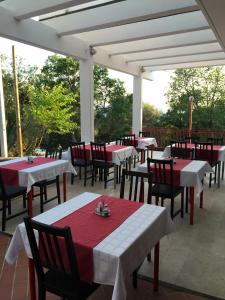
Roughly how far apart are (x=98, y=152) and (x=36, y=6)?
2630mm

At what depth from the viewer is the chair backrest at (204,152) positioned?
523cm

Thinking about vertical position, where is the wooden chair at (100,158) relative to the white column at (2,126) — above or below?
below

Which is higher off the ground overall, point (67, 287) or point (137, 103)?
point (137, 103)

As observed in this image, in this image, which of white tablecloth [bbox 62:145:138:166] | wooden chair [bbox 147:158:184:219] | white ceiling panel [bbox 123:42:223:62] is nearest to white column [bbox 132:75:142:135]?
white ceiling panel [bbox 123:42:223:62]

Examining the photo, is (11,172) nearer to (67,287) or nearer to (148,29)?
(67,287)

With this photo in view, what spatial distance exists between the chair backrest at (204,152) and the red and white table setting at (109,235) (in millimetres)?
3357

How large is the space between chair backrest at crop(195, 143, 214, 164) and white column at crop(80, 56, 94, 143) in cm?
261

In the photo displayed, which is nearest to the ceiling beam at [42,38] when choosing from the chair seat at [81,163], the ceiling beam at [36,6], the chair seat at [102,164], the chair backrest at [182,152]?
the ceiling beam at [36,6]

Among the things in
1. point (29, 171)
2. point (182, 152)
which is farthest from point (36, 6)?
point (182, 152)

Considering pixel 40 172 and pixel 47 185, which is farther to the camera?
pixel 47 185

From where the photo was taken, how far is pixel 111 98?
43.2 ft

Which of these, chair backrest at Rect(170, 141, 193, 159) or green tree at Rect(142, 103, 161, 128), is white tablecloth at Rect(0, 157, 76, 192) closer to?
chair backrest at Rect(170, 141, 193, 159)

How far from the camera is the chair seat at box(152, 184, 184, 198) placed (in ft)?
11.4

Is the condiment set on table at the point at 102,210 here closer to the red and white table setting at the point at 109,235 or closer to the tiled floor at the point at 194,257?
the red and white table setting at the point at 109,235
